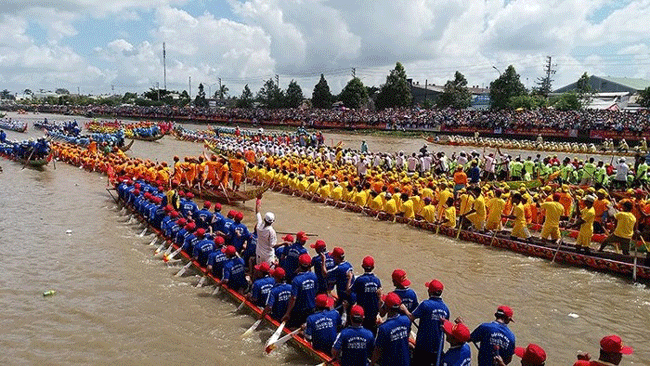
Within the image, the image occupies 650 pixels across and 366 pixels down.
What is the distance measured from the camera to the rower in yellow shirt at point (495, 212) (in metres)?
12.5

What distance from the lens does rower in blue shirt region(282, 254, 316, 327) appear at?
23.4 ft

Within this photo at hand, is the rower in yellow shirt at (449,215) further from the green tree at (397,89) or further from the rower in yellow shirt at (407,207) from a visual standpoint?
the green tree at (397,89)

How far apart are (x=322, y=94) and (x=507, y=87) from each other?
2875 centimetres

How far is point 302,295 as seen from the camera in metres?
7.22

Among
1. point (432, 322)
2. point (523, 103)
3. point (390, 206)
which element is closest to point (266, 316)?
point (432, 322)

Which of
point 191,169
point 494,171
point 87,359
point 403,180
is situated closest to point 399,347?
point 87,359

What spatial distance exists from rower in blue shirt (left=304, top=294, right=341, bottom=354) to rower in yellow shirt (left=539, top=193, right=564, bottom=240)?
23.2 feet

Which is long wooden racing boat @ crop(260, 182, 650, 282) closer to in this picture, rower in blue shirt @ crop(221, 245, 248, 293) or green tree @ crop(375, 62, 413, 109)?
rower in blue shirt @ crop(221, 245, 248, 293)

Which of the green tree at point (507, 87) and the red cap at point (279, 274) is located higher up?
the green tree at point (507, 87)

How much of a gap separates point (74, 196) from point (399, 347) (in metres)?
18.5

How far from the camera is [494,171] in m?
20.5

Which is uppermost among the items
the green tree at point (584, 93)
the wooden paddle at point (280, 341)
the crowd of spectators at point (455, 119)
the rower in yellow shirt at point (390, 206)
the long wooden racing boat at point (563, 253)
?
the green tree at point (584, 93)

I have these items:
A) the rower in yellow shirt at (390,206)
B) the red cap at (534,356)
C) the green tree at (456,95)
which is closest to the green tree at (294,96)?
the green tree at (456,95)

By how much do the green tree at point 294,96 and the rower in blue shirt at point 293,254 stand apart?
242ft
